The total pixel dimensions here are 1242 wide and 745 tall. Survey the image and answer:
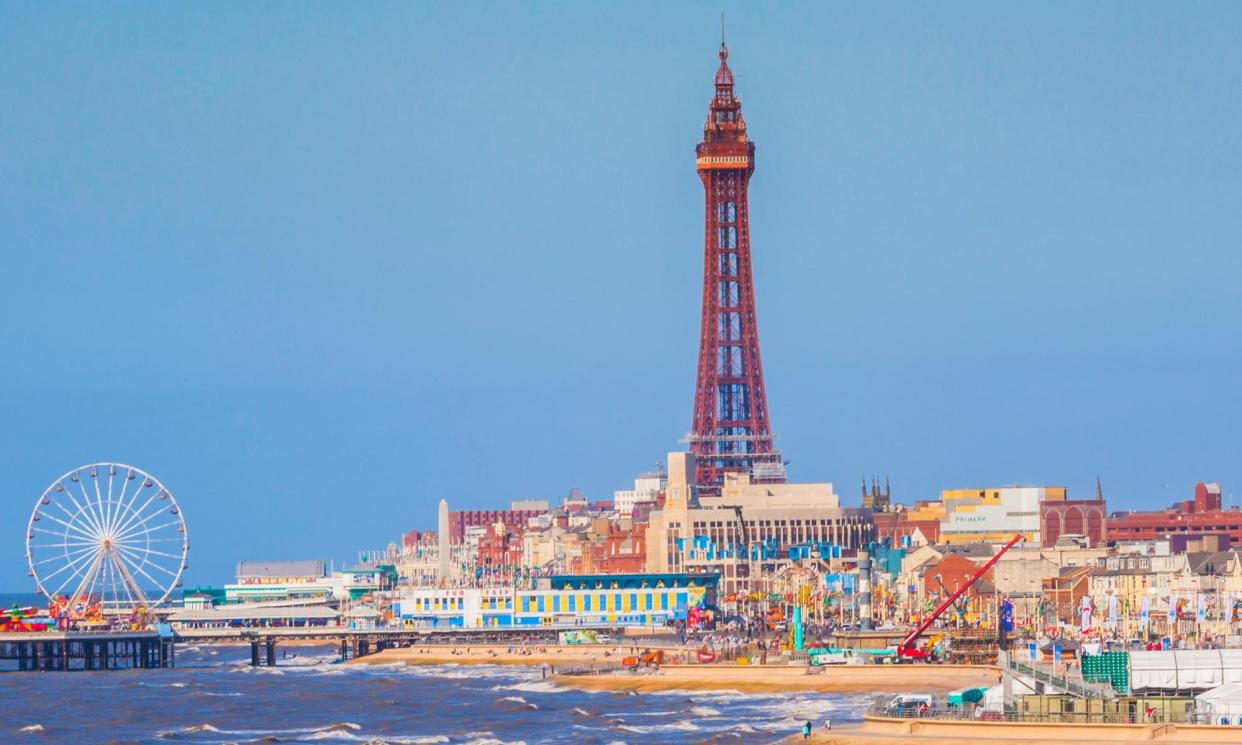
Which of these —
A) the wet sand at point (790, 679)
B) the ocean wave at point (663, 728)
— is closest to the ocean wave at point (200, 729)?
the ocean wave at point (663, 728)

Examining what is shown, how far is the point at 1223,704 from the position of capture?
7056 cm

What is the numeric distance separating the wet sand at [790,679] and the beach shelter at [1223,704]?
24.5m

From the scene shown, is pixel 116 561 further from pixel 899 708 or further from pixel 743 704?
pixel 899 708

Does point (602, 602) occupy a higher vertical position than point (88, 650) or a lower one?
higher

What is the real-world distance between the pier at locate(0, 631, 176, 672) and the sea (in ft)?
36.0

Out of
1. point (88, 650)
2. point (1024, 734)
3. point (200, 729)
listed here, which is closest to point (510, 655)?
point (88, 650)

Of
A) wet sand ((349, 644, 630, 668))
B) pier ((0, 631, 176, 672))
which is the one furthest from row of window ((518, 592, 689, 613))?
pier ((0, 631, 176, 672))

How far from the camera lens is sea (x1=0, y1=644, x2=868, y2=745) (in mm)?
93375

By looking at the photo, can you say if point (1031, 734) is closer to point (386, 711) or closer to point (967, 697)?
point (967, 697)

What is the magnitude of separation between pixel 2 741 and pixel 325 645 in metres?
100

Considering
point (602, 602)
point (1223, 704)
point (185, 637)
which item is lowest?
point (1223, 704)

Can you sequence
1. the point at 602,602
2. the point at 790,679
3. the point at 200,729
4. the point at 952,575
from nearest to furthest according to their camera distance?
the point at 200,729
the point at 790,679
the point at 952,575
the point at 602,602

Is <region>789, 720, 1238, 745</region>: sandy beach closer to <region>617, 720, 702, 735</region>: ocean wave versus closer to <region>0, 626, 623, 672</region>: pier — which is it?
<region>617, 720, 702, 735</region>: ocean wave

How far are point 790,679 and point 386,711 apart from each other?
18028mm
